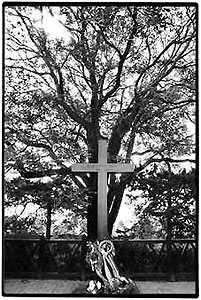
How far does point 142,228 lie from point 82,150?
0.57 metres

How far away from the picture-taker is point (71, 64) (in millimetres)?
2539

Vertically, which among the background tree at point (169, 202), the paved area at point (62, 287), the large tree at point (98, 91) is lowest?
the paved area at point (62, 287)

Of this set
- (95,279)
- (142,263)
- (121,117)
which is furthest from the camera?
(121,117)

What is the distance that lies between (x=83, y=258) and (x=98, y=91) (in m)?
0.96

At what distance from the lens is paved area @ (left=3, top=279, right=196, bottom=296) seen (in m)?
2.20

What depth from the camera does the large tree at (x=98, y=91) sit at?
248 centimetres

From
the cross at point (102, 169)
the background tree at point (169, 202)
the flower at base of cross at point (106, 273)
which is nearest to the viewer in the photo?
the flower at base of cross at point (106, 273)

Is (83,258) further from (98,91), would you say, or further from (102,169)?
(98,91)

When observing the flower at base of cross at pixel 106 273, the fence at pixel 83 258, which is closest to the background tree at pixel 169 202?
the fence at pixel 83 258

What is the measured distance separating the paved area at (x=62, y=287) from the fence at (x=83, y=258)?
0.13 feet

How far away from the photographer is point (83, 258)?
238 centimetres

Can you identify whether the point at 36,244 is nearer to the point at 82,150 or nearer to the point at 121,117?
the point at 82,150

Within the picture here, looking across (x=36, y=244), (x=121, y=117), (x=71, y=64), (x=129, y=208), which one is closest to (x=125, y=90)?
(x=121, y=117)

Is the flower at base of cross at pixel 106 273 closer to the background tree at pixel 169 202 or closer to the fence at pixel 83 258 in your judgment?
the fence at pixel 83 258
